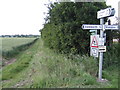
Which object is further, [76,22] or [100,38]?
[76,22]

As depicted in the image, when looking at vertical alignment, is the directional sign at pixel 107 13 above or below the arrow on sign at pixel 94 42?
above

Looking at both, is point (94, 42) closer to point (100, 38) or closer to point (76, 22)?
point (100, 38)

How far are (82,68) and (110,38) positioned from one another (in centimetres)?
337

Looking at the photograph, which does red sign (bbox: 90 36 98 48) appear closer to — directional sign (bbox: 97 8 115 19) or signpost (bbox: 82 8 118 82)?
signpost (bbox: 82 8 118 82)

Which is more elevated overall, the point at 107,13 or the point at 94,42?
the point at 107,13

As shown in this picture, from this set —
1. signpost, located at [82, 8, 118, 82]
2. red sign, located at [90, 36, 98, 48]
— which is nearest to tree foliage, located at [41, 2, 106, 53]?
red sign, located at [90, 36, 98, 48]

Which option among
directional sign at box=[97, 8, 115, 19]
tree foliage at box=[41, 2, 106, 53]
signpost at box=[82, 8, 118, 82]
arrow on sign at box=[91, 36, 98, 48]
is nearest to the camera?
directional sign at box=[97, 8, 115, 19]

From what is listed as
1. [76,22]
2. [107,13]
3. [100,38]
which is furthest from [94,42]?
[76,22]

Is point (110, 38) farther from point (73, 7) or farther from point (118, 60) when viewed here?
point (73, 7)

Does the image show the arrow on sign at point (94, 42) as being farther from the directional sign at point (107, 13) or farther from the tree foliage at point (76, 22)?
the tree foliage at point (76, 22)

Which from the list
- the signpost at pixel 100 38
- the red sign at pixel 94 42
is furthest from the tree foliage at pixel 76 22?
the signpost at pixel 100 38

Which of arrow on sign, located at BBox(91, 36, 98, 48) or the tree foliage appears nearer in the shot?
arrow on sign, located at BBox(91, 36, 98, 48)

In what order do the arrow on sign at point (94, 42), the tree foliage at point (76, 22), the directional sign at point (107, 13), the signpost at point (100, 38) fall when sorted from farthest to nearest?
1. the tree foliage at point (76, 22)
2. the arrow on sign at point (94, 42)
3. the signpost at point (100, 38)
4. the directional sign at point (107, 13)

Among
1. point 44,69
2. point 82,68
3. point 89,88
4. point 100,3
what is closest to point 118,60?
point 82,68
